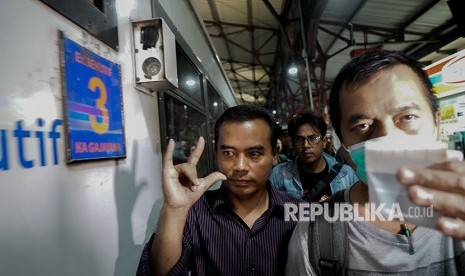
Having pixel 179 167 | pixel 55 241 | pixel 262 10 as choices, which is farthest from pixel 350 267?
pixel 262 10

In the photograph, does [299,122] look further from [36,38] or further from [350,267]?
[36,38]

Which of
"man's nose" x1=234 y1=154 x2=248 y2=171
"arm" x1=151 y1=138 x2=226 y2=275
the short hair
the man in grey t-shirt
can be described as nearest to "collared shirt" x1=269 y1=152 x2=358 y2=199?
the short hair

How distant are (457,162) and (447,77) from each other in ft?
13.8

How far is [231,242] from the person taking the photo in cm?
138

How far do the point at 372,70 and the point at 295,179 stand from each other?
176 cm

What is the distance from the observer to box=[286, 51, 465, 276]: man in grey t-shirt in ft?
2.81

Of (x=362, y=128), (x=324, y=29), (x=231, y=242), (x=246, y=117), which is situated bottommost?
(x=231, y=242)

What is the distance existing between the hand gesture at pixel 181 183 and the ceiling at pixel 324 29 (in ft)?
8.39

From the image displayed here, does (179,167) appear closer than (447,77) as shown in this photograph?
Yes

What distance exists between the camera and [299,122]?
9.30ft

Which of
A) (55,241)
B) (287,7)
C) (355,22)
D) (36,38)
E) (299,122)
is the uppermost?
(287,7)

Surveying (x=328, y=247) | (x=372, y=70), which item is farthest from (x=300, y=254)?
(x=372, y=70)

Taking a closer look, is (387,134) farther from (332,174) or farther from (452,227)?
(332,174)

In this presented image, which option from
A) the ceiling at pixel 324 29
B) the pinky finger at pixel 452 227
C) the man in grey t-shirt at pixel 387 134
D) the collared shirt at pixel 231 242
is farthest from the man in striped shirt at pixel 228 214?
the ceiling at pixel 324 29
